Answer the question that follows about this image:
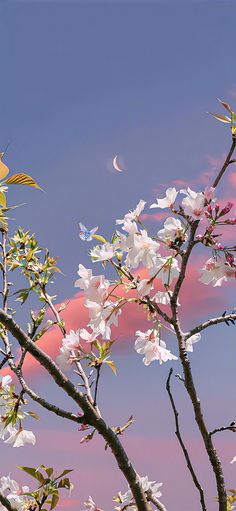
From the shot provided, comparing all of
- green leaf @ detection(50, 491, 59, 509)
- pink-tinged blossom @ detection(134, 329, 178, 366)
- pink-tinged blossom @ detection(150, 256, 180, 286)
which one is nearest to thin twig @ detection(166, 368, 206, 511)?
pink-tinged blossom @ detection(134, 329, 178, 366)

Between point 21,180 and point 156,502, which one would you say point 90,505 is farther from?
point 21,180

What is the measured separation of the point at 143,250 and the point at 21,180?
1.44ft

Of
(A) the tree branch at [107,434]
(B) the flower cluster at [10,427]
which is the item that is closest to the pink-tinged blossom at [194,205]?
(A) the tree branch at [107,434]

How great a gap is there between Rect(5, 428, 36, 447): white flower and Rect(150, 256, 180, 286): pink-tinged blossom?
2.49 ft

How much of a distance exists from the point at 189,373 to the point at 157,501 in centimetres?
62

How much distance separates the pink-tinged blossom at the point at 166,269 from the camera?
1744mm

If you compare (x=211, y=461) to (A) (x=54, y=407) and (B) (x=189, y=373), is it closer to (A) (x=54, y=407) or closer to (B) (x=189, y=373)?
(B) (x=189, y=373)

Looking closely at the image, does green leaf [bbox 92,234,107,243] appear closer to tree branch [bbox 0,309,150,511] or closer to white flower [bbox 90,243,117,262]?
white flower [bbox 90,243,117,262]

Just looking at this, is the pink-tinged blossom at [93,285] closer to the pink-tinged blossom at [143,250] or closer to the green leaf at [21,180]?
the pink-tinged blossom at [143,250]

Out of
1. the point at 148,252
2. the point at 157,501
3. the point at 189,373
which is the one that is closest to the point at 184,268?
the point at 148,252

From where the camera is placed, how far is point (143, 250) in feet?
5.66

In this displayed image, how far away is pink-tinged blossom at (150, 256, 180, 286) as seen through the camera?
1.74 meters

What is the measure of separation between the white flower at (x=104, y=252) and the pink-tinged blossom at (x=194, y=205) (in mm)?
237

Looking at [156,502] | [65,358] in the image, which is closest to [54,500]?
[156,502]
